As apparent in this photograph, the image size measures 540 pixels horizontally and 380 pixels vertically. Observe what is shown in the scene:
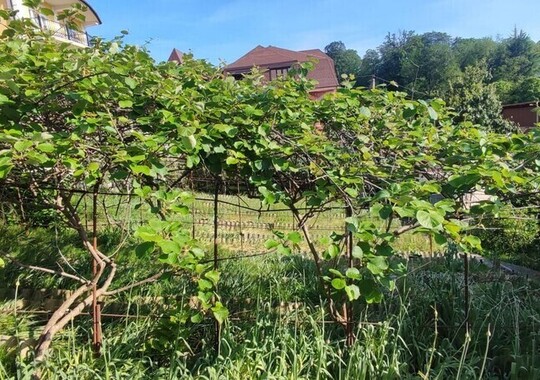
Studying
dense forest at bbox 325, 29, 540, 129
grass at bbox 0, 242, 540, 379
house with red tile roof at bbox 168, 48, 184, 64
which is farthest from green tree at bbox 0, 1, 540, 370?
dense forest at bbox 325, 29, 540, 129

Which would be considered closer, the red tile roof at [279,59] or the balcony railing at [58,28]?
the balcony railing at [58,28]

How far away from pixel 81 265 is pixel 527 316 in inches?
142

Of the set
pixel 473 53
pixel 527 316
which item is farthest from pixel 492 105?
pixel 473 53

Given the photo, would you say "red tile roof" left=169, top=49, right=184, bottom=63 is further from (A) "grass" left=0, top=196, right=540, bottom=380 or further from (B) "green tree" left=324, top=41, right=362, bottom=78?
(B) "green tree" left=324, top=41, right=362, bottom=78

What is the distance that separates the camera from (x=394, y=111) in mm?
2564

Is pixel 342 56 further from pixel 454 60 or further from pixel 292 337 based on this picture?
pixel 292 337

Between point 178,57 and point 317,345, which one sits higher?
point 178,57

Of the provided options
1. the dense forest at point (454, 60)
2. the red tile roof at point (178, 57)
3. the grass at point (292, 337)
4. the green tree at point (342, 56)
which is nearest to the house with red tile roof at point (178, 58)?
the red tile roof at point (178, 57)

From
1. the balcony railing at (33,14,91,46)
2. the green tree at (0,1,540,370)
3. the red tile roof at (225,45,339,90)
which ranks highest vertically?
the red tile roof at (225,45,339,90)

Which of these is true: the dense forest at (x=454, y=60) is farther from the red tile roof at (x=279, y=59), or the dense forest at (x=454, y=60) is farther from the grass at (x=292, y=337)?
the grass at (x=292, y=337)

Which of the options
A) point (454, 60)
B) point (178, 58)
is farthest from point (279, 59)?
point (454, 60)

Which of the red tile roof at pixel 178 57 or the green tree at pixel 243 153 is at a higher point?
the red tile roof at pixel 178 57

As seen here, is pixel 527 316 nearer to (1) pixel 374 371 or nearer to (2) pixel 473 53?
(1) pixel 374 371

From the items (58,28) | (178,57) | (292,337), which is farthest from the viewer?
(178,57)
